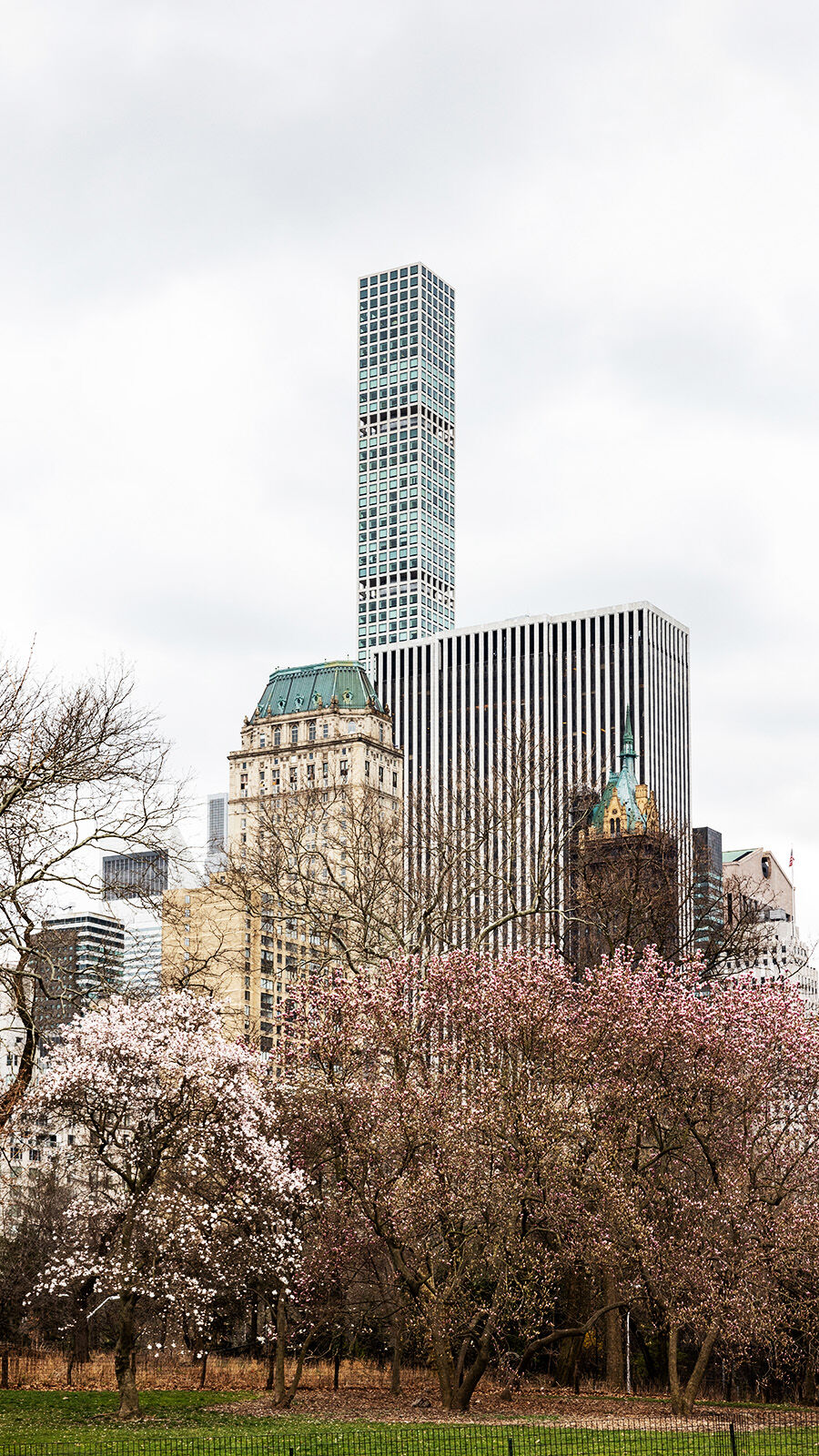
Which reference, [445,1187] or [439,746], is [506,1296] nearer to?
[445,1187]

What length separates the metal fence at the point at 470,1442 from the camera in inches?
742

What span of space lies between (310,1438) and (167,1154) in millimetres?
7160

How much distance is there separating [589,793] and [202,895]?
12.9 metres

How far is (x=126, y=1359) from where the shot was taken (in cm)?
2489

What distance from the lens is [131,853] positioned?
27.3 meters

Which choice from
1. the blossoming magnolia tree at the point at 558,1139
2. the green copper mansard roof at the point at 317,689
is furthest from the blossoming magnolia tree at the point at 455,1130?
the green copper mansard roof at the point at 317,689

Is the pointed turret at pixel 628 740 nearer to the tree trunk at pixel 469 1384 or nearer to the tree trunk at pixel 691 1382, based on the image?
the tree trunk at pixel 691 1382

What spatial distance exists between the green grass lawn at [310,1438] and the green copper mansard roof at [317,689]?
101m

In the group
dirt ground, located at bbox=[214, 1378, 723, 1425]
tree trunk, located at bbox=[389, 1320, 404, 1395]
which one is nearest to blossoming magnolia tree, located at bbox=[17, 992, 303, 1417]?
dirt ground, located at bbox=[214, 1378, 723, 1425]

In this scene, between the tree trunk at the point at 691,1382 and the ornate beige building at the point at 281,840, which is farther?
the ornate beige building at the point at 281,840

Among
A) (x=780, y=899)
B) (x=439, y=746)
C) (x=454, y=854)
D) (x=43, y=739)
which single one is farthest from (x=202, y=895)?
(x=780, y=899)

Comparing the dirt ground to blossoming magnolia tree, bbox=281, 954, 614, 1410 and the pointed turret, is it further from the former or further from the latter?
the pointed turret

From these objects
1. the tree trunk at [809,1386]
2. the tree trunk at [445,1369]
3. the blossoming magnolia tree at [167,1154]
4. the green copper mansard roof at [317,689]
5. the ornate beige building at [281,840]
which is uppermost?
the green copper mansard roof at [317,689]

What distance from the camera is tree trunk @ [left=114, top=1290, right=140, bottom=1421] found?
24.3 metres
